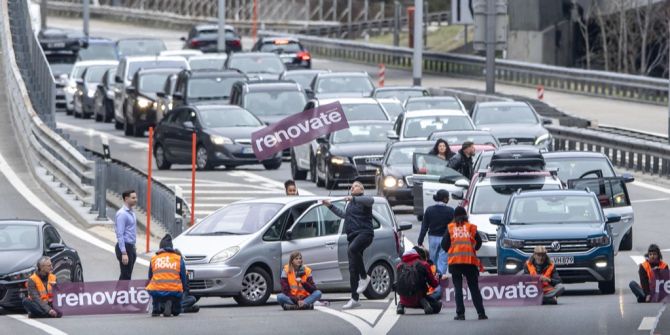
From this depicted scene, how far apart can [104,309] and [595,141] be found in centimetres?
2063

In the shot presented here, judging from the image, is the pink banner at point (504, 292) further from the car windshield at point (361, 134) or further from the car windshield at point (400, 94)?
the car windshield at point (400, 94)

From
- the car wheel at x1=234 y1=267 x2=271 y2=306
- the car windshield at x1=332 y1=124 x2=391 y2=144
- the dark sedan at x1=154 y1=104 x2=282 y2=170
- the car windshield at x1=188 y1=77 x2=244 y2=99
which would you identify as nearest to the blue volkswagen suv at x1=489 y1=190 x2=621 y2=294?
the car wheel at x1=234 y1=267 x2=271 y2=306

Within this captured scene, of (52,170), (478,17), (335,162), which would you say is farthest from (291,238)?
(478,17)

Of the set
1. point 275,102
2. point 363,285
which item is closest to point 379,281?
point 363,285

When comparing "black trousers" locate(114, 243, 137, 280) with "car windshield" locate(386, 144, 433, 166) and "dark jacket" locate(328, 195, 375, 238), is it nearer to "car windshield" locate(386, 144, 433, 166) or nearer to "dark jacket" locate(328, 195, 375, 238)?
"dark jacket" locate(328, 195, 375, 238)

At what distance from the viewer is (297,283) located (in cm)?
2289

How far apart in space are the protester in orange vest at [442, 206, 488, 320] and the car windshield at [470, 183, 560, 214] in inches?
230

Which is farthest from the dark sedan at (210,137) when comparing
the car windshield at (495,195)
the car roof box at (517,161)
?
the car windshield at (495,195)

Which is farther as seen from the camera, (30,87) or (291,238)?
(30,87)

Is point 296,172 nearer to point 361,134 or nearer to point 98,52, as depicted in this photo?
point 361,134

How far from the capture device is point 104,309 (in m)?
23.0

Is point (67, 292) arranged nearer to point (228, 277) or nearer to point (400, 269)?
point (228, 277)

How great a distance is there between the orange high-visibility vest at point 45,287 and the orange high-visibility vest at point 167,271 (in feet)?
4.37

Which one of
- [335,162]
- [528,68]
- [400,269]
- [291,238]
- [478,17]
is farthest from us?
[528,68]
